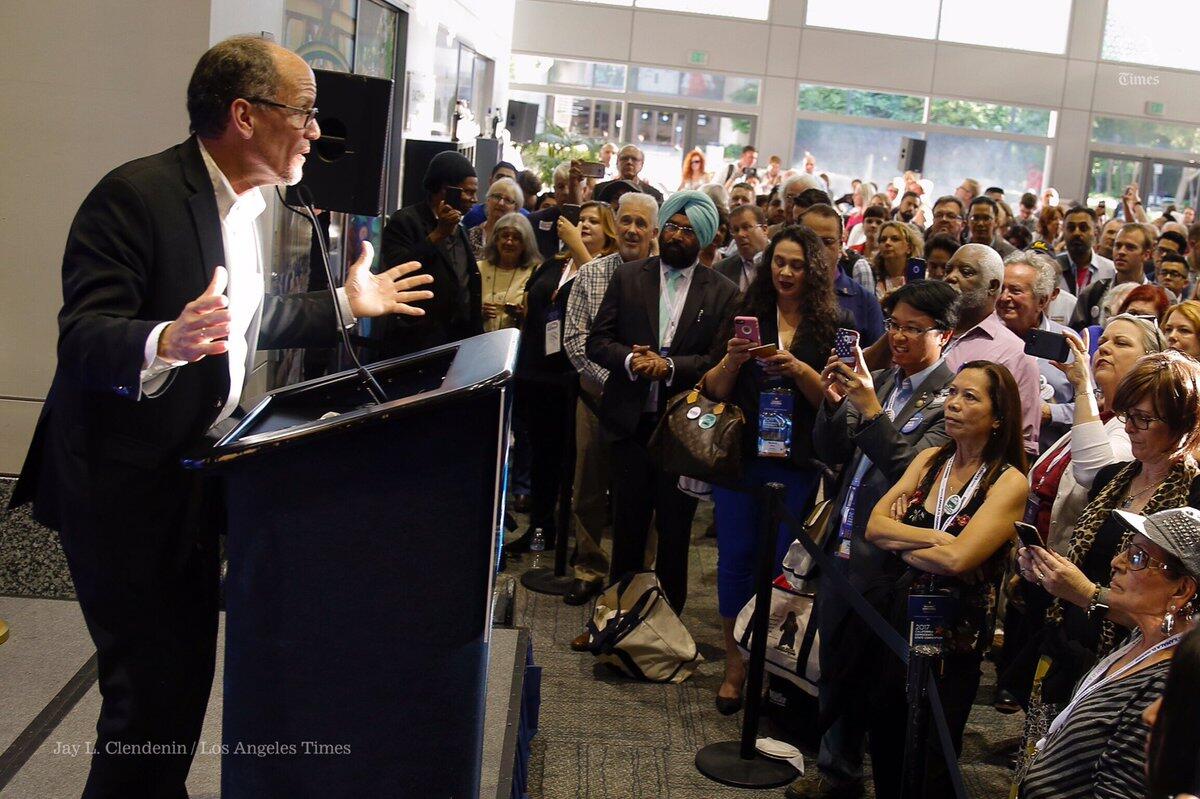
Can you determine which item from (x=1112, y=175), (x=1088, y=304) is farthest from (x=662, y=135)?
(x=1088, y=304)

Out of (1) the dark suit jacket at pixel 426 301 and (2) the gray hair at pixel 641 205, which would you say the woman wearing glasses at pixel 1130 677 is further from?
(1) the dark suit jacket at pixel 426 301

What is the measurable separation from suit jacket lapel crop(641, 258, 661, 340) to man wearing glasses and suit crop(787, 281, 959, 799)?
105 centimetres

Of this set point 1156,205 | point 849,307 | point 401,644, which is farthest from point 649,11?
point 401,644

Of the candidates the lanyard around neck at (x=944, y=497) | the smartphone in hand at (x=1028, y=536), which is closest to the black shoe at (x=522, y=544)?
the lanyard around neck at (x=944, y=497)

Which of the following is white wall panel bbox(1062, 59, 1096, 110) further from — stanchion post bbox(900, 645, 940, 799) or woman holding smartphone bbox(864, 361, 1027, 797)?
stanchion post bbox(900, 645, 940, 799)

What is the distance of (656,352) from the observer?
4.91m

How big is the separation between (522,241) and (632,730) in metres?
3.13

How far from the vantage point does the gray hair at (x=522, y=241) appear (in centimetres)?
651

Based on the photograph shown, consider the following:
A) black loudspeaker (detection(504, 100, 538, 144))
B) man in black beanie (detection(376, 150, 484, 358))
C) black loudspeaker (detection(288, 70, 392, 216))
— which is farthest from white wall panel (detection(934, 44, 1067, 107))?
black loudspeaker (detection(288, 70, 392, 216))

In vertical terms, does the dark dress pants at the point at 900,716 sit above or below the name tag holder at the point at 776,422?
below

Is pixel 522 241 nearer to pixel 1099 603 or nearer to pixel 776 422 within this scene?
pixel 776 422

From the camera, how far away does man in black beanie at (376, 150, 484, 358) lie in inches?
227

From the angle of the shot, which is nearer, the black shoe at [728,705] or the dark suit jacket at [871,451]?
the dark suit jacket at [871,451]

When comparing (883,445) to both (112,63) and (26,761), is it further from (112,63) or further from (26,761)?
(112,63)
